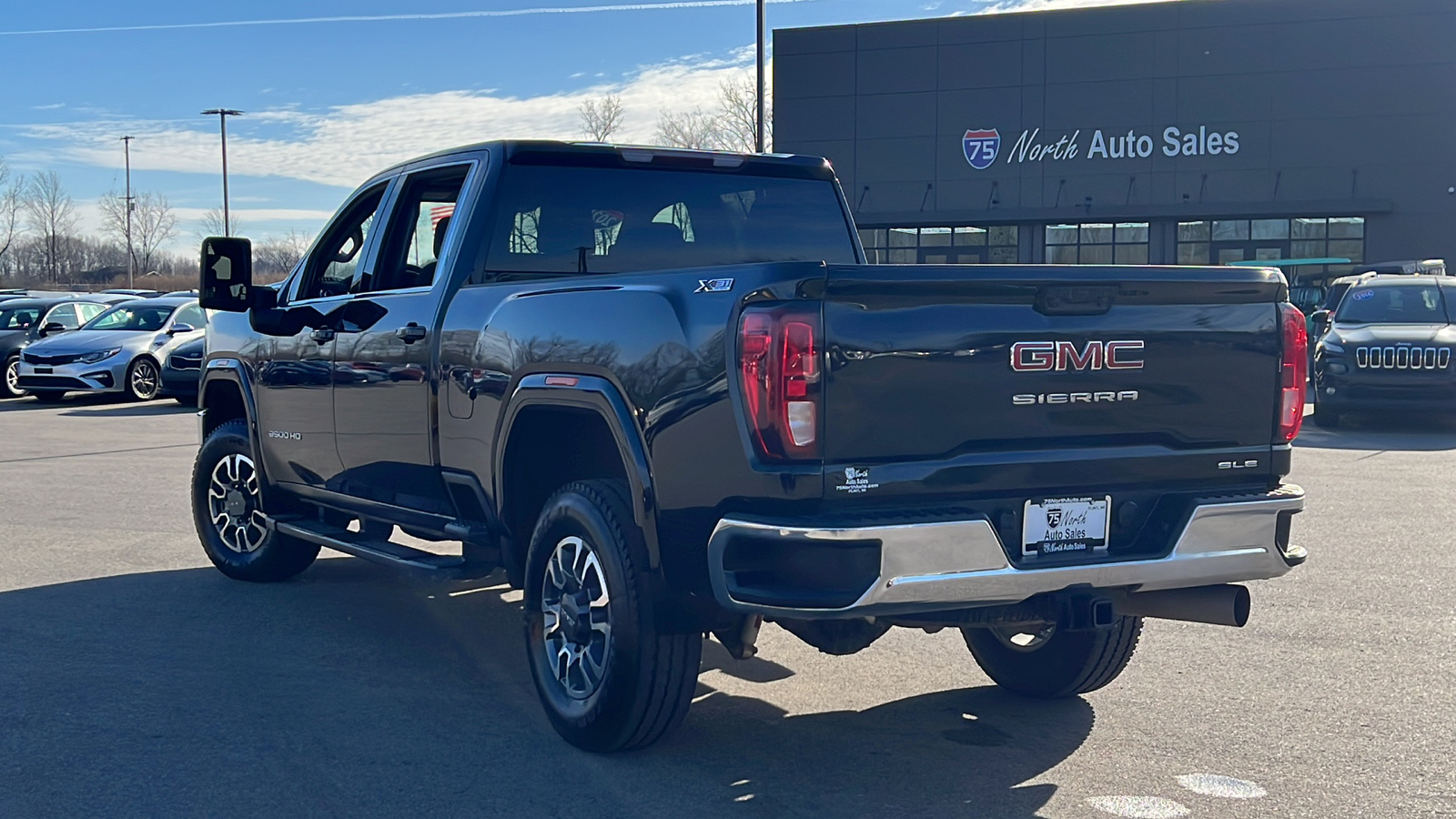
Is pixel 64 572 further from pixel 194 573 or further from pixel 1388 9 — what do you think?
pixel 1388 9

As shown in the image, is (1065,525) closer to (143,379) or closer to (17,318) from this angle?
(143,379)

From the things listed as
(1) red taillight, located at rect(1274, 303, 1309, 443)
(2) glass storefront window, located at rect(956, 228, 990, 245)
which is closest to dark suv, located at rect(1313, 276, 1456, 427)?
(1) red taillight, located at rect(1274, 303, 1309, 443)

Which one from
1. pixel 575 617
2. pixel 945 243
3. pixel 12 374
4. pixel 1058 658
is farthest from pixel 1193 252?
pixel 575 617

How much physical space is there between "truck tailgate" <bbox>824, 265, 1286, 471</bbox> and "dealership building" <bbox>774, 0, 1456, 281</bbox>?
1493 inches

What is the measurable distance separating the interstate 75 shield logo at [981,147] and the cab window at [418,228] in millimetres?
38218

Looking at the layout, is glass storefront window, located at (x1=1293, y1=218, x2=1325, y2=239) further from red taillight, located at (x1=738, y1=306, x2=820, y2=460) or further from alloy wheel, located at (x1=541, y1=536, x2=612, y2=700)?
red taillight, located at (x1=738, y1=306, x2=820, y2=460)

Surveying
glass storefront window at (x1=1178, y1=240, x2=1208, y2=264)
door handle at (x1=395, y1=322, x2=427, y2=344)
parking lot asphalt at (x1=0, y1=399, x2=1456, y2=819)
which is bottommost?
parking lot asphalt at (x1=0, y1=399, x2=1456, y2=819)

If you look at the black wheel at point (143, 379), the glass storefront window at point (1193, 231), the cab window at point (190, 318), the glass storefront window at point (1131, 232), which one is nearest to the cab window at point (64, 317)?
the cab window at point (190, 318)

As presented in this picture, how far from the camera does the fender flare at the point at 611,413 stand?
424 centimetres

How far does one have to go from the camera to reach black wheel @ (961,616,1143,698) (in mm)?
5031

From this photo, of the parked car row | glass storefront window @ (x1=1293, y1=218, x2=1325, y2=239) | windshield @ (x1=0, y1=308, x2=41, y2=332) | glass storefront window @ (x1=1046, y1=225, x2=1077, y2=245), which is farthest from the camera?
glass storefront window @ (x1=1046, y1=225, x2=1077, y2=245)

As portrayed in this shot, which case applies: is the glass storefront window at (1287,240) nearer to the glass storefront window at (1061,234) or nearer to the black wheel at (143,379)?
the glass storefront window at (1061,234)

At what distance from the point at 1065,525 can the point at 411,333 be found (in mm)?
2770

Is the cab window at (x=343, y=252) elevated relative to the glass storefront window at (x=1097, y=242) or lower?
lower
